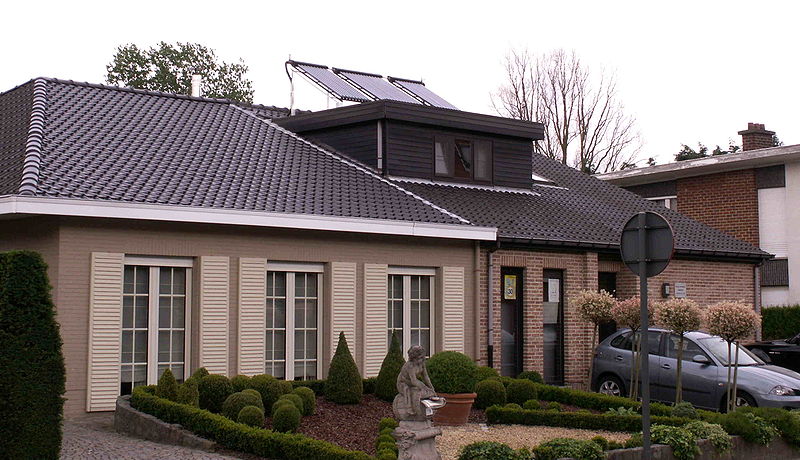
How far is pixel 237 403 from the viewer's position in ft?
45.0

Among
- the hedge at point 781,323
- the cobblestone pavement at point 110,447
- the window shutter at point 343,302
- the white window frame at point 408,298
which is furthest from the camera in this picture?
the hedge at point 781,323

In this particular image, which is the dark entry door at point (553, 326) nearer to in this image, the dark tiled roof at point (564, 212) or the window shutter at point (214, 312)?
the dark tiled roof at point (564, 212)

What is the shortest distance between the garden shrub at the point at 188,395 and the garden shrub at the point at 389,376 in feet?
12.4

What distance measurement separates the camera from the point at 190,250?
54.5 feet

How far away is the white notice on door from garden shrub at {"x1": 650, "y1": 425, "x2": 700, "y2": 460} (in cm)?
888

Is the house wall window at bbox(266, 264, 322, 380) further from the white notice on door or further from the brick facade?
the brick facade

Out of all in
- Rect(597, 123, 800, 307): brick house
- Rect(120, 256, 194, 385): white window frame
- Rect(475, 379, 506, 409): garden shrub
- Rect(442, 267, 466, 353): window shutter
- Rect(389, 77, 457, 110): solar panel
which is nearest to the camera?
Rect(120, 256, 194, 385): white window frame

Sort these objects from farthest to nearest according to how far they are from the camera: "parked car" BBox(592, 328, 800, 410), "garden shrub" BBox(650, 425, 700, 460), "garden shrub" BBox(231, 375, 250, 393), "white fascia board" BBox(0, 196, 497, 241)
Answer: "parked car" BBox(592, 328, 800, 410), "garden shrub" BBox(231, 375, 250, 393), "white fascia board" BBox(0, 196, 497, 241), "garden shrub" BBox(650, 425, 700, 460)

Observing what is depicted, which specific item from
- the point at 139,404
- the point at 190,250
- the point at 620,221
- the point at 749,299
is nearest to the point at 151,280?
the point at 190,250

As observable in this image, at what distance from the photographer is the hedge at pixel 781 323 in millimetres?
29547

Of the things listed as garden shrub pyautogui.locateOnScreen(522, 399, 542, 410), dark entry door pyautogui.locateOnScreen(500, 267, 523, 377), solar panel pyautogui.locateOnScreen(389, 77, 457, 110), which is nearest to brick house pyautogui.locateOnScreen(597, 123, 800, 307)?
solar panel pyautogui.locateOnScreen(389, 77, 457, 110)

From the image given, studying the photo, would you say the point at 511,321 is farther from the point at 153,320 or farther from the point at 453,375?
the point at 153,320

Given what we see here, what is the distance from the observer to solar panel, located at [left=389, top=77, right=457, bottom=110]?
84.8 feet

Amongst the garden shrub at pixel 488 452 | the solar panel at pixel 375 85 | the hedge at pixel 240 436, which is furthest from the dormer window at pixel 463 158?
the garden shrub at pixel 488 452
